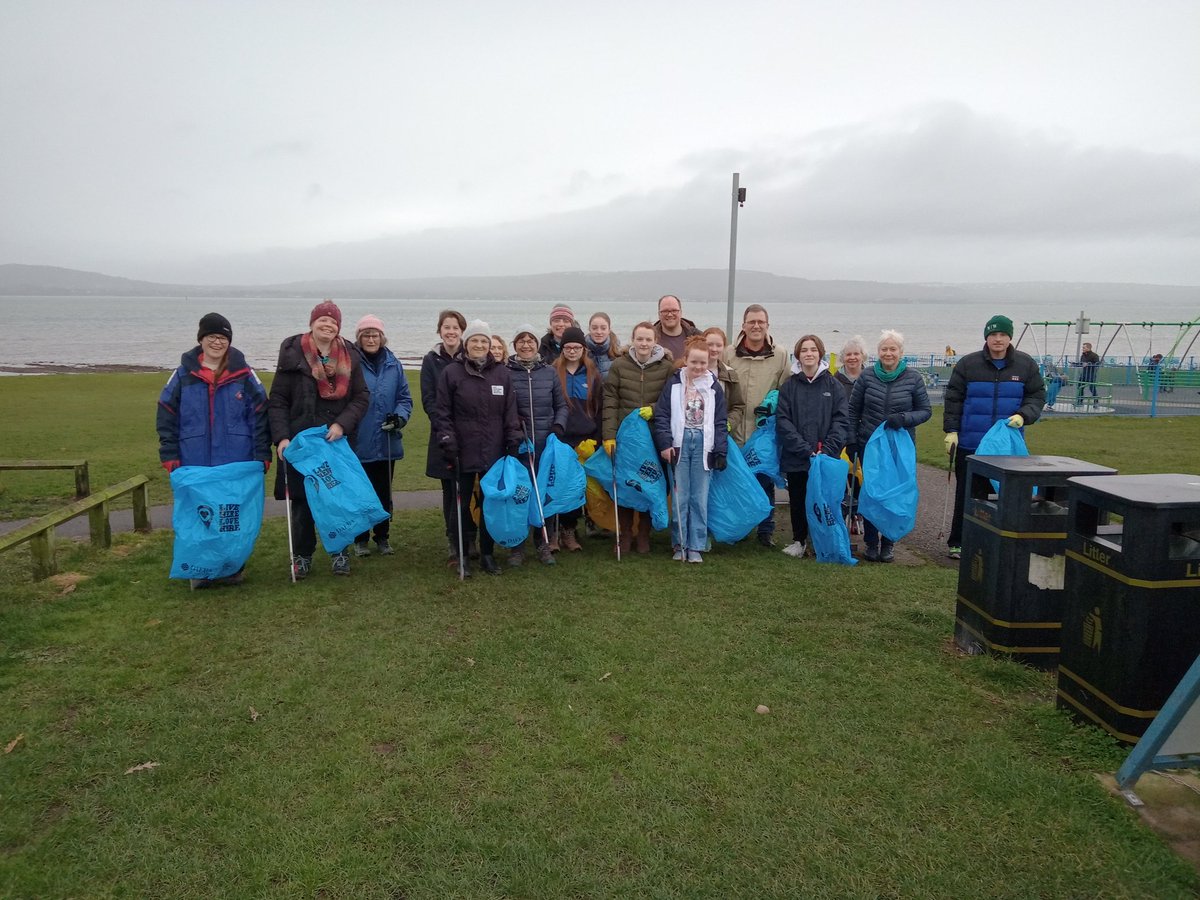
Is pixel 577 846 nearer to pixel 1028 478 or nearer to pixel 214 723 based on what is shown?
pixel 214 723

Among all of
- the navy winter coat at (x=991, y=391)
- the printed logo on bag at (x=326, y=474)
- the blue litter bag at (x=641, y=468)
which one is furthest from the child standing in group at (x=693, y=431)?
the printed logo on bag at (x=326, y=474)

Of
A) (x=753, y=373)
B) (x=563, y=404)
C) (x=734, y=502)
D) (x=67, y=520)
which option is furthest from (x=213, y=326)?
(x=753, y=373)

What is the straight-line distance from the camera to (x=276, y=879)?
266 cm

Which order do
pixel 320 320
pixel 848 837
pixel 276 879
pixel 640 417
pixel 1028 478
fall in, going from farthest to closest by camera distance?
pixel 640 417, pixel 320 320, pixel 1028 478, pixel 848 837, pixel 276 879

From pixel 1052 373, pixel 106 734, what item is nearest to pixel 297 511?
pixel 106 734

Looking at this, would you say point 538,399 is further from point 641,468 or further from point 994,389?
point 994,389

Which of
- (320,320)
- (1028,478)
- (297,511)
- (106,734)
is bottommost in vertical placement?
(106,734)

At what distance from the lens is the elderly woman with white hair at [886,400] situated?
20.8 feet

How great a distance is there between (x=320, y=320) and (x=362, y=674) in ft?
8.36

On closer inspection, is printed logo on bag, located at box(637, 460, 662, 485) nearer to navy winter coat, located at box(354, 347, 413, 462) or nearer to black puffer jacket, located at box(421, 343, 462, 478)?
black puffer jacket, located at box(421, 343, 462, 478)

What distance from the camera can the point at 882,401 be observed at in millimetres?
6477

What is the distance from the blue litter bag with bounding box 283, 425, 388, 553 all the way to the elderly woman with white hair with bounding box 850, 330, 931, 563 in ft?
12.4

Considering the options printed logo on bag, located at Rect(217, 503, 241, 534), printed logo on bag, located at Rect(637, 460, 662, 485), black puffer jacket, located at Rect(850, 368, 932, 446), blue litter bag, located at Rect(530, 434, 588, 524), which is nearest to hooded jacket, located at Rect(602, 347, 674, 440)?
printed logo on bag, located at Rect(637, 460, 662, 485)

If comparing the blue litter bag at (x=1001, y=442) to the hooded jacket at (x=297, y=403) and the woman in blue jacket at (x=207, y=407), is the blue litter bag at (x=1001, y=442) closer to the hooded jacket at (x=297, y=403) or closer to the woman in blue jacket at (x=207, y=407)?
the hooded jacket at (x=297, y=403)
